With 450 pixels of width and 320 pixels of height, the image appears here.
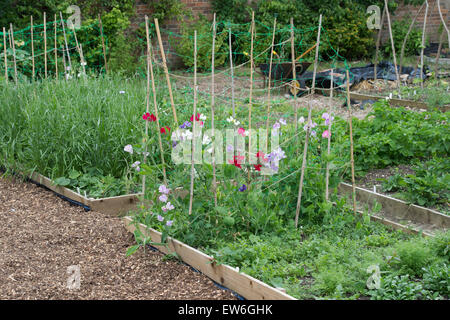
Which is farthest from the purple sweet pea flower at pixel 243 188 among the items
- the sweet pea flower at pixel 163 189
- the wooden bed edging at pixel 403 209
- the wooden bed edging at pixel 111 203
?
the wooden bed edging at pixel 111 203

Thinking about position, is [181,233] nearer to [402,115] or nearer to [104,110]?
[104,110]

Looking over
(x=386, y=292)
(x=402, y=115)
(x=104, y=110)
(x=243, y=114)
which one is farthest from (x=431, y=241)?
(x=243, y=114)

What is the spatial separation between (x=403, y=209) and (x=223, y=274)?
186 centimetres

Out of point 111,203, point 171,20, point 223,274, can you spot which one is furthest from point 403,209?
point 171,20

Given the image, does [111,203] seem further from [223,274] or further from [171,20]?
[171,20]

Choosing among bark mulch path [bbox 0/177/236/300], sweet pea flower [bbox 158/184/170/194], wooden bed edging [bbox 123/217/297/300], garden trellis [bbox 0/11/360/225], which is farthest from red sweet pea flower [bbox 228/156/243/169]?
bark mulch path [bbox 0/177/236/300]

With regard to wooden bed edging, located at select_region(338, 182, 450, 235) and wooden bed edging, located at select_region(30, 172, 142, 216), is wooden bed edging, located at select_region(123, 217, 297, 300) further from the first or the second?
wooden bed edging, located at select_region(338, 182, 450, 235)

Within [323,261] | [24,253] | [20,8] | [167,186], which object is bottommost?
[24,253]

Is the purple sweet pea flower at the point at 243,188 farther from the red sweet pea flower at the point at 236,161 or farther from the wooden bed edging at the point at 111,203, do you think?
the wooden bed edging at the point at 111,203

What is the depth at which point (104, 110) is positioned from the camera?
16.8ft

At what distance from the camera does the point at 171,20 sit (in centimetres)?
1205

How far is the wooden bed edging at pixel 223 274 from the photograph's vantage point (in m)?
2.84

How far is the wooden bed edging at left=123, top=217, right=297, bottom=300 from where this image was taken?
2.84 meters
